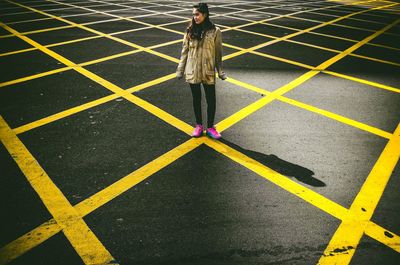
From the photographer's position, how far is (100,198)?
312cm

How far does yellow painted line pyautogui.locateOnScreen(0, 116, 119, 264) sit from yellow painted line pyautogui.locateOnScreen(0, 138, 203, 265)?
0.29 feet

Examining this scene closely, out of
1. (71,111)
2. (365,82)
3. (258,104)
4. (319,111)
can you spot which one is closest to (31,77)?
(71,111)

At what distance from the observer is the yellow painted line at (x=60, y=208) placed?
252cm

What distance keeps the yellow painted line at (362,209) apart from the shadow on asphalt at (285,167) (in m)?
0.45

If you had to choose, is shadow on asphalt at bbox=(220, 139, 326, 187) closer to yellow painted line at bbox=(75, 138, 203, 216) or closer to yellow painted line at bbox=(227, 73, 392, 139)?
yellow painted line at bbox=(75, 138, 203, 216)

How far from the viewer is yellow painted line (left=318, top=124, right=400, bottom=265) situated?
254cm

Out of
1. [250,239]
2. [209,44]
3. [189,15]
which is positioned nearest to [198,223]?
[250,239]

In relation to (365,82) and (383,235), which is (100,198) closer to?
(383,235)

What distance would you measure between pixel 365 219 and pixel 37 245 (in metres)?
3.04

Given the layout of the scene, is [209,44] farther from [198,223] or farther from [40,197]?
[40,197]

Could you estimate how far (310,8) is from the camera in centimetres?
1548

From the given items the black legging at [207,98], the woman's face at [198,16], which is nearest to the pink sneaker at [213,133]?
the black legging at [207,98]

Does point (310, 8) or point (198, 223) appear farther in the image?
point (310, 8)

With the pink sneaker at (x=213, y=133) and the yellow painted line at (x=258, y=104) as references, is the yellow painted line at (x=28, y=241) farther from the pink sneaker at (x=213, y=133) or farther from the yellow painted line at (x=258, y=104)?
the yellow painted line at (x=258, y=104)
